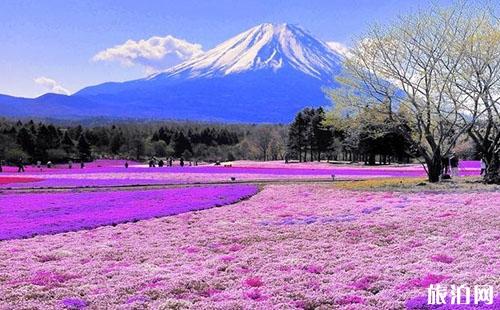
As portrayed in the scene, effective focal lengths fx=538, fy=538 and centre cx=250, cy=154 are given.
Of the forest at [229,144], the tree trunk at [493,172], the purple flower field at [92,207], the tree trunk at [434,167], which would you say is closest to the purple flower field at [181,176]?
the forest at [229,144]

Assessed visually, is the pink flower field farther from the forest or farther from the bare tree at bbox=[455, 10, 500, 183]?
the forest

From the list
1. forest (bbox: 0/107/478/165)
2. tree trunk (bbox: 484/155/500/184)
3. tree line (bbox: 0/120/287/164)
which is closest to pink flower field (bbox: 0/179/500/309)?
tree trunk (bbox: 484/155/500/184)

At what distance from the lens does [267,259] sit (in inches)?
537

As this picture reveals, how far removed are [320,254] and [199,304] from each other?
4.82 m

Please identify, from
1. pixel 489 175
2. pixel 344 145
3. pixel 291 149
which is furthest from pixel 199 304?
pixel 291 149

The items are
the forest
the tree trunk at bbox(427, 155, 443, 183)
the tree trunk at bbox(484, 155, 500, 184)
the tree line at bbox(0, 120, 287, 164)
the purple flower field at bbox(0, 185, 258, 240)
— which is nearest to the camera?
the purple flower field at bbox(0, 185, 258, 240)

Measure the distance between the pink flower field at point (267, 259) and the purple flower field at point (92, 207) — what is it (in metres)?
0.78

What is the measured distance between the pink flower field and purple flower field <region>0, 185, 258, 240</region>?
0.78 m

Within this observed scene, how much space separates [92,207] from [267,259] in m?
14.5

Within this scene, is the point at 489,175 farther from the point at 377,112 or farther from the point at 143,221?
the point at 143,221

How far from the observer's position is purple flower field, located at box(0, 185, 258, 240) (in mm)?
20172

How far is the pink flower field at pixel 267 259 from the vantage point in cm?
1033

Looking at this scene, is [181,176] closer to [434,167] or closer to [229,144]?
[434,167]

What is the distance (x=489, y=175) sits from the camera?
30250 millimetres
